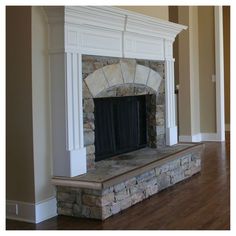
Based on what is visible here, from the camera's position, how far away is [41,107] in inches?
141

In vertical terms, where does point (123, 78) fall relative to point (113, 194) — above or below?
above

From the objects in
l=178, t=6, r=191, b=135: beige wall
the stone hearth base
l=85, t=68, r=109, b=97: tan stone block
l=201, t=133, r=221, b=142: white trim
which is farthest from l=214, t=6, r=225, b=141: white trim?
l=85, t=68, r=109, b=97: tan stone block

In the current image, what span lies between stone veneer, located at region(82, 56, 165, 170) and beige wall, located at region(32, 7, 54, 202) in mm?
357

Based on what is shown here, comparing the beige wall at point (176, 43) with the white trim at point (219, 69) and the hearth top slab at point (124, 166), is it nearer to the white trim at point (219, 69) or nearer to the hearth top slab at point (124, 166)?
the white trim at point (219, 69)

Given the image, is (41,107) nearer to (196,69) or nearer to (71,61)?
(71,61)

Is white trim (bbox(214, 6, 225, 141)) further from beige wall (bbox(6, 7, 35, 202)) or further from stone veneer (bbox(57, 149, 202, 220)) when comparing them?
beige wall (bbox(6, 7, 35, 202))

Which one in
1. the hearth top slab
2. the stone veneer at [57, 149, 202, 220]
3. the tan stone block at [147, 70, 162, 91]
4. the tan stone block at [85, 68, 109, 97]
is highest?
the tan stone block at [147, 70, 162, 91]

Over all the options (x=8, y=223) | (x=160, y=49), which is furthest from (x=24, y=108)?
(x=160, y=49)

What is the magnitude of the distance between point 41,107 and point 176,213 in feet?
4.42

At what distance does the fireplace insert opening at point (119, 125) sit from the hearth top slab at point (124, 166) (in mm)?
100

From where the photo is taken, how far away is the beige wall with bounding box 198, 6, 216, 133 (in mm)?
7828

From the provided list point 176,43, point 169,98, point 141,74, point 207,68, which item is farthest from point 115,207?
point 207,68

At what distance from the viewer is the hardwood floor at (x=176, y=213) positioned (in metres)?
3.38

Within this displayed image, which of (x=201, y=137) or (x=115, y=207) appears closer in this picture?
(x=115, y=207)
